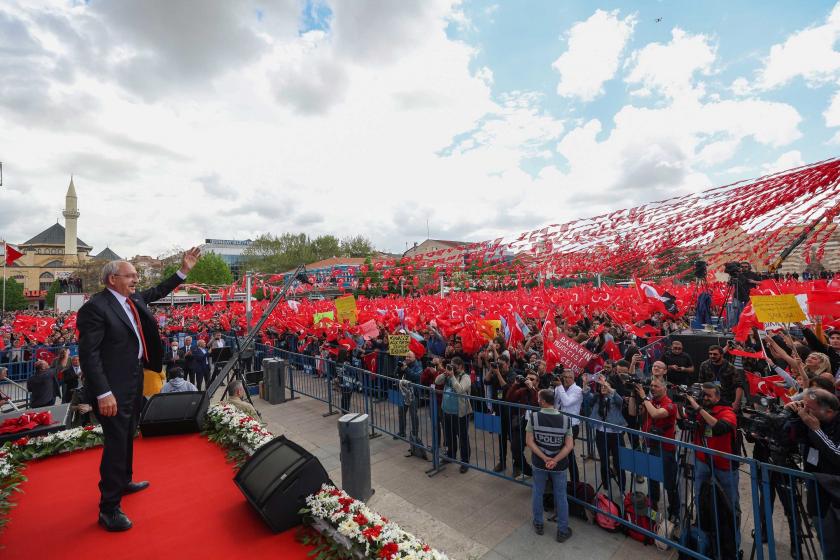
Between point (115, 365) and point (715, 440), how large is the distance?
19.8ft

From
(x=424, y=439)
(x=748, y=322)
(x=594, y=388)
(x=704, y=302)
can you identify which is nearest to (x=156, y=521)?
(x=424, y=439)

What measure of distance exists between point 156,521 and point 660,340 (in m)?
12.9

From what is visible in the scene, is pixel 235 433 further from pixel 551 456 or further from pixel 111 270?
pixel 551 456

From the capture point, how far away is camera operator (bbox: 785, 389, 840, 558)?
3.44 m

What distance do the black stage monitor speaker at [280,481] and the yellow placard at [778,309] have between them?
253 inches

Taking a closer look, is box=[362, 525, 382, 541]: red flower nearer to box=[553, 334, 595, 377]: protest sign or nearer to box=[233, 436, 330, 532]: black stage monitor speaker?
box=[233, 436, 330, 532]: black stage monitor speaker

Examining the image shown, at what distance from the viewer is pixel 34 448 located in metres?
4.78

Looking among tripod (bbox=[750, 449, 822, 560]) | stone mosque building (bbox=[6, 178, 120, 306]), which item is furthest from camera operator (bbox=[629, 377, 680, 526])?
stone mosque building (bbox=[6, 178, 120, 306])

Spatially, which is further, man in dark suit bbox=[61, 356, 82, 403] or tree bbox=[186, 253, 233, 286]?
tree bbox=[186, 253, 233, 286]

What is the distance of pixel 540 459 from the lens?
16.3 ft

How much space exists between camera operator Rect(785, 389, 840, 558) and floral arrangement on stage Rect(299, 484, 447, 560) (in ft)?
10.5

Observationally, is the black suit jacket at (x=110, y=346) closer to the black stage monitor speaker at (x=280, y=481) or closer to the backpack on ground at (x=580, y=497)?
the black stage monitor speaker at (x=280, y=481)

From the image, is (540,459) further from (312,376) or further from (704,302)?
(704,302)

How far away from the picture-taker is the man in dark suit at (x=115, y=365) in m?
3.17
